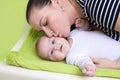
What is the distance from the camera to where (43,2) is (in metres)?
1.02

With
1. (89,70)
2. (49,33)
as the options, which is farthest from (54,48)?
(89,70)

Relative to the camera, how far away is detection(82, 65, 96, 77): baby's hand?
2.75ft

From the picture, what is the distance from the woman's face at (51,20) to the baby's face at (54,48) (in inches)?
1.3

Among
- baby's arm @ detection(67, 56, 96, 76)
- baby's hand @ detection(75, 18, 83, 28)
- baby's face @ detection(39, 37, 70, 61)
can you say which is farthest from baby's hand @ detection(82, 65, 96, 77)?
baby's hand @ detection(75, 18, 83, 28)

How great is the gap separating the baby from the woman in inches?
1.2

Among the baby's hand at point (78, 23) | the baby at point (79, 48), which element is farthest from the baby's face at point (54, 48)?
the baby's hand at point (78, 23)

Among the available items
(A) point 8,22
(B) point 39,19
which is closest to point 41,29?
(B) point 39,19

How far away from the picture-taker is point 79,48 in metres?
0.98

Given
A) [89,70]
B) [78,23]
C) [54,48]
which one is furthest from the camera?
[78,23]

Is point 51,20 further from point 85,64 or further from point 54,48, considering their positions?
point 85,64

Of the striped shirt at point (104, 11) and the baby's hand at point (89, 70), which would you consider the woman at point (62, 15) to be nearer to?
the striped shirt at point (104, 11)

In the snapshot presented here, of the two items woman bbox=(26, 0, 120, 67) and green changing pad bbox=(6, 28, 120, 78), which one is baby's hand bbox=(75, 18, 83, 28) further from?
green changing pad bbox=(6, 28, 120, 78)

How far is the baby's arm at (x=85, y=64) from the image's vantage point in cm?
84

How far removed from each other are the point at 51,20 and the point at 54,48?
0.10 meters
